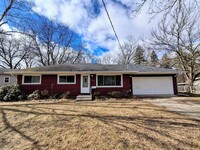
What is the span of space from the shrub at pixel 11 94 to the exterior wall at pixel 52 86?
76cm

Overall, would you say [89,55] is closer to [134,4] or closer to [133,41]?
[133,41]

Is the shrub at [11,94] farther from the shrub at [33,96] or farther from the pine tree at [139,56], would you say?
the pine tree at [139,56]

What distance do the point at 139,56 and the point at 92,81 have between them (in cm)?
2419

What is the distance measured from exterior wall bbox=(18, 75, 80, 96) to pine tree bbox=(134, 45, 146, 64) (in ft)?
78.2

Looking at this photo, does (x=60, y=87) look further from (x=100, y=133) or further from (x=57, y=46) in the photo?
(x=57, y=46)

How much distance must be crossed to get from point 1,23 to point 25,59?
822 inches

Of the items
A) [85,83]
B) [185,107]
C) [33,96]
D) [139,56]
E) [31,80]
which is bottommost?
[185,107]

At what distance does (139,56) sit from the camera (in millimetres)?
34375

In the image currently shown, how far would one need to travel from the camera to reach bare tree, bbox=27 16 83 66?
28.4 meters

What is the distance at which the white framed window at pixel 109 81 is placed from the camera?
44.1ft

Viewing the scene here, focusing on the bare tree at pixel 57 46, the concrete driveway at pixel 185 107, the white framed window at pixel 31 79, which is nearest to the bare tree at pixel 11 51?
→ the bare tree at pixel 57 46

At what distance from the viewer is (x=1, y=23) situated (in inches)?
523

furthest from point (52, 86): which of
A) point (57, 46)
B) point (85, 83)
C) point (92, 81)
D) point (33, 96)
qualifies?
point (57, 46)

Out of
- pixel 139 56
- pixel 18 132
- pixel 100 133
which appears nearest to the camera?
pixel 100 133
